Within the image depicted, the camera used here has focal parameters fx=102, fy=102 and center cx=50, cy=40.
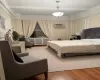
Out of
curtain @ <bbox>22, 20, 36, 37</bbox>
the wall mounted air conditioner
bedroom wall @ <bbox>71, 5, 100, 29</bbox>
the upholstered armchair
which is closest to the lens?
the upholstered armchair

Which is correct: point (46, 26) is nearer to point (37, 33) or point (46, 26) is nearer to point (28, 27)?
point (37, 33)

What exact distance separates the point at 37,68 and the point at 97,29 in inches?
181

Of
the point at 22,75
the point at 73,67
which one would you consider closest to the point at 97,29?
the point at 73,67

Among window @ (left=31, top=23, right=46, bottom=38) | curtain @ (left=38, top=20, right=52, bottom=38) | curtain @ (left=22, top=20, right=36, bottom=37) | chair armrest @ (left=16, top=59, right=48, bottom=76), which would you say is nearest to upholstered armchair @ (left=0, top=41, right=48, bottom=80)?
chair armrest @ (left=16, top=59, right=48, bottom=76)

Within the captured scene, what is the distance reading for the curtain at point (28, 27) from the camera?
762 centimetres

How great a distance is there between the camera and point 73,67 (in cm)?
303

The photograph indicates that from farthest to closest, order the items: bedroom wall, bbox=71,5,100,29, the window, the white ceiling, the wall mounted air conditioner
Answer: the wall mounted air conditioner, the window, bedroom wall, bbox=71,5,100,29, the white ceiling

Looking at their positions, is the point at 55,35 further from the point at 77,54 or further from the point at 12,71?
the point at 12,71

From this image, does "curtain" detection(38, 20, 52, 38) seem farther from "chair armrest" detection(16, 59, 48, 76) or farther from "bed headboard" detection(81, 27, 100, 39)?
"chair armrest" detection(16, 59, 48, 76)

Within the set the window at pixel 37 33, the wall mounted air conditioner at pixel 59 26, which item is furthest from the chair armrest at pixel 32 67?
the wall mounted air conditioner at pixel 59 26

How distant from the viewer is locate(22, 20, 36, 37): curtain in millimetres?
7625

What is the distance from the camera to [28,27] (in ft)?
25.3

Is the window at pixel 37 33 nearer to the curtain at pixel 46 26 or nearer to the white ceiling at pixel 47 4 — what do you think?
the curtain at pixel 46 26

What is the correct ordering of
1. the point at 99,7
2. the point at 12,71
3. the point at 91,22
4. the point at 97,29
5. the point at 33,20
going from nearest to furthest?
the point at 12,71 < the point at 99,7 < the point at 97,29 < the point at 91,22 < the point at 33,20
